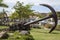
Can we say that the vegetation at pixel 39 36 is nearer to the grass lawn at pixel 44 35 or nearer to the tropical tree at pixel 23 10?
the grass lawn at pixel 44 35

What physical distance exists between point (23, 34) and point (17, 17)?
2371 mm

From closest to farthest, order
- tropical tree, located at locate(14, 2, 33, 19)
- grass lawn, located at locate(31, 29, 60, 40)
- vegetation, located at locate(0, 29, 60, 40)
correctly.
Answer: vegetation, located at locate(0, 29, 60, 40)
grass lawn, located at locate(31, 29, 60, 40)
tropical tree, located at locate(14, 2, 33, 19)

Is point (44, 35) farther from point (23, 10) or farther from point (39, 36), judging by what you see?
point (23, 10)

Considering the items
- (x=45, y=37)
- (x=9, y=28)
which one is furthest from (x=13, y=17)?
(x=45, y=37)

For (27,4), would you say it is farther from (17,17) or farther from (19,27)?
(19,27)

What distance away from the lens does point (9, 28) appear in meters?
6.88

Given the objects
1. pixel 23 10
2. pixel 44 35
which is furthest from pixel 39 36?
pixel 23 10

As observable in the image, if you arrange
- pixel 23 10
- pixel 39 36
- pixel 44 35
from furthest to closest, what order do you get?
pixel 23 10 < pixel 44 35 < pixel 39 36

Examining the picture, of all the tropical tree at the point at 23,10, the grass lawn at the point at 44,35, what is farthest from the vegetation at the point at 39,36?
the tropical tree at the point at 23,10

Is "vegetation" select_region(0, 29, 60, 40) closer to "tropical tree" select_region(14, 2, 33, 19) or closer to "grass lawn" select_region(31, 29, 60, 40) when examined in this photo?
"grass lawn" select_region(31, 29, 60, 40)

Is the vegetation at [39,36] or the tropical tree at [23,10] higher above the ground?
the tropical tree at [23,10]

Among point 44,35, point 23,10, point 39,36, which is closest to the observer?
point 39,36

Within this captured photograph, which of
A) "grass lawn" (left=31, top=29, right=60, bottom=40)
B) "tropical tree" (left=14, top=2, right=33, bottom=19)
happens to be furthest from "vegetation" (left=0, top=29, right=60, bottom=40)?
"tropical tree" (left=14, top=2, right=33, bottom=19)

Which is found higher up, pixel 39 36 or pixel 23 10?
pixel 23 10
